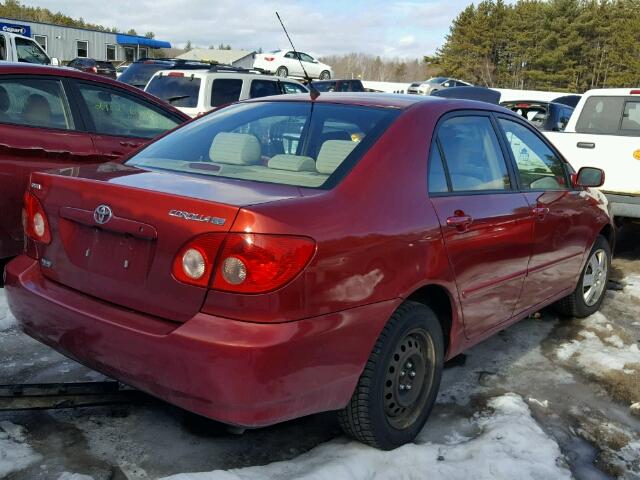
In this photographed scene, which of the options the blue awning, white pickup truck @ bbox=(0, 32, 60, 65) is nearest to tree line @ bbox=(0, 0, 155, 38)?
the blue awning

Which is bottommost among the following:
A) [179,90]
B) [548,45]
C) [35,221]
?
[35,221]

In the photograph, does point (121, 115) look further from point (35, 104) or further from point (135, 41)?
point (135, 41)

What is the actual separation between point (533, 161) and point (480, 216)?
1.19 m

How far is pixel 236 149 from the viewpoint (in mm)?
3201

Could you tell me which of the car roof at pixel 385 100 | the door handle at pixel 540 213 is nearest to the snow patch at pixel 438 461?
the door handle at pixel 540 213

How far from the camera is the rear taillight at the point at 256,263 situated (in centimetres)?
229

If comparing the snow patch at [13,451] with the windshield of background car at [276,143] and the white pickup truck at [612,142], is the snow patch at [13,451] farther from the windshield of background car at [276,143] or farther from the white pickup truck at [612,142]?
the white pickup truck at [612,142]

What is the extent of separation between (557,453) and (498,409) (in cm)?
46

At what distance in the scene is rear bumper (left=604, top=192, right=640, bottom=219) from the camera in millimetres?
6910

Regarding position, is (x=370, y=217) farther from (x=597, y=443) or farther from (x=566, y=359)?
(x=566, y=359)

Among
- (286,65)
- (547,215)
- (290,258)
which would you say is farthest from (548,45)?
(290,258)

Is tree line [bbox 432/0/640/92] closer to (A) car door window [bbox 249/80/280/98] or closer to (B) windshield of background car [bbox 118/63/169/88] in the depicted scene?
(B) windshield of background car [bbox 118/63/169/88]

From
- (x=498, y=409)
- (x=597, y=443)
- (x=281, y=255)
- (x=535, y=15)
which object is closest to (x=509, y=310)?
(x=498, y=409)

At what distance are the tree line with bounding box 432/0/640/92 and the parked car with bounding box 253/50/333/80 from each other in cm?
2915
